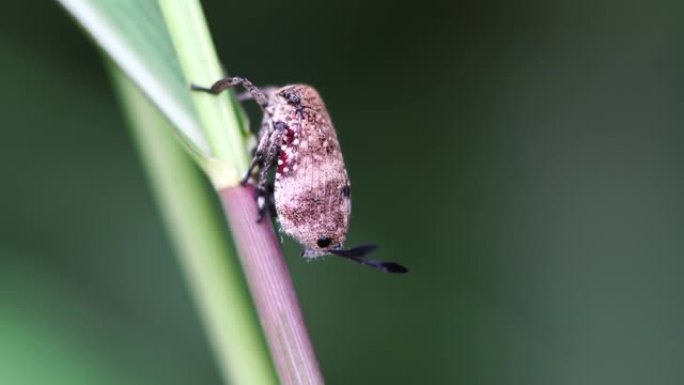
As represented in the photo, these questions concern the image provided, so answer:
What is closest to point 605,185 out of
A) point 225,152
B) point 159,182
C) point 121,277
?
point 121,277

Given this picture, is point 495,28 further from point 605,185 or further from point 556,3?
point 605,185

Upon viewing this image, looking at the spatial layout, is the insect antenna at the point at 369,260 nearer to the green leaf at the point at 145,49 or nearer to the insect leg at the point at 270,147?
the insect leg at the point at 270,147

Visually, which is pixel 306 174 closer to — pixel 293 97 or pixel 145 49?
pixel 293 97

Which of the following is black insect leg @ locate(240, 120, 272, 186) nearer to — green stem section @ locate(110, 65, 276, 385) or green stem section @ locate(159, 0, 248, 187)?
green stem section @ locate(159, 0, 248, 187)

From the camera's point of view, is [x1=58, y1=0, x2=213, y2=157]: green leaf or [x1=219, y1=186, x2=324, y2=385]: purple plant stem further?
[x1=58, y1=0, x2=213, y2=157]: green leaf

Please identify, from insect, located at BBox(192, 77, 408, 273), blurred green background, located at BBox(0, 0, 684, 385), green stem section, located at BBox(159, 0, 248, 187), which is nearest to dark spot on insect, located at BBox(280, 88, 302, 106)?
insect, located at BBox(192, 77, 408, 273)

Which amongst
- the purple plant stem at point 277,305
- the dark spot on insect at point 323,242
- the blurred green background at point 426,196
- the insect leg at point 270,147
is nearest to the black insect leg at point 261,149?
the insect leg at point 270,147

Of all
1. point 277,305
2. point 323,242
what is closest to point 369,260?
point 323,242
